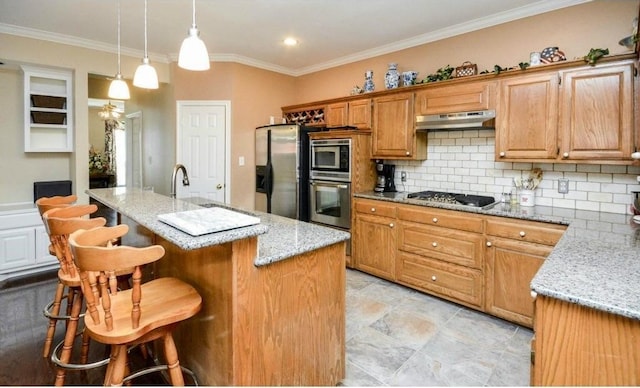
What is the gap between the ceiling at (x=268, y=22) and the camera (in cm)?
302

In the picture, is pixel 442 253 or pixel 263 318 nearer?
pixel 263 318

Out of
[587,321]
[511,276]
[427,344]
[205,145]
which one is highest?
[205,145]

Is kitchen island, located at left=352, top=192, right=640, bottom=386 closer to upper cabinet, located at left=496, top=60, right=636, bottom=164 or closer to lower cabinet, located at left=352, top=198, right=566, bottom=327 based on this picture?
lower cabinet, located at left=352, top=198, right=566, bottom=327

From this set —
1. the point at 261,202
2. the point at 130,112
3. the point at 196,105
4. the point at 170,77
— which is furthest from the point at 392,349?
the point at 130,112

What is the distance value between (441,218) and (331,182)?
1387 mm

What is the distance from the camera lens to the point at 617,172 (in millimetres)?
2676

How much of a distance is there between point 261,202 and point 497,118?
120 inches

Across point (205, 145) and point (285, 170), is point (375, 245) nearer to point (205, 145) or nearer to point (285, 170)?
point (285, 170)

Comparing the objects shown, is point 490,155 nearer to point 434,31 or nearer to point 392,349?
point 434,31

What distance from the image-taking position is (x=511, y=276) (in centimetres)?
268

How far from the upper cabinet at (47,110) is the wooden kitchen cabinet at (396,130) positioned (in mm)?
3614

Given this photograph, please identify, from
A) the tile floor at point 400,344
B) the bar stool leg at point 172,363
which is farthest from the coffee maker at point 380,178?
the bar stool leg at point 172,363

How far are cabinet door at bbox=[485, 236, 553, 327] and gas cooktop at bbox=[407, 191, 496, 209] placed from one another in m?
0.38

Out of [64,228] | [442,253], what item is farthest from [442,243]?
[64,228]
